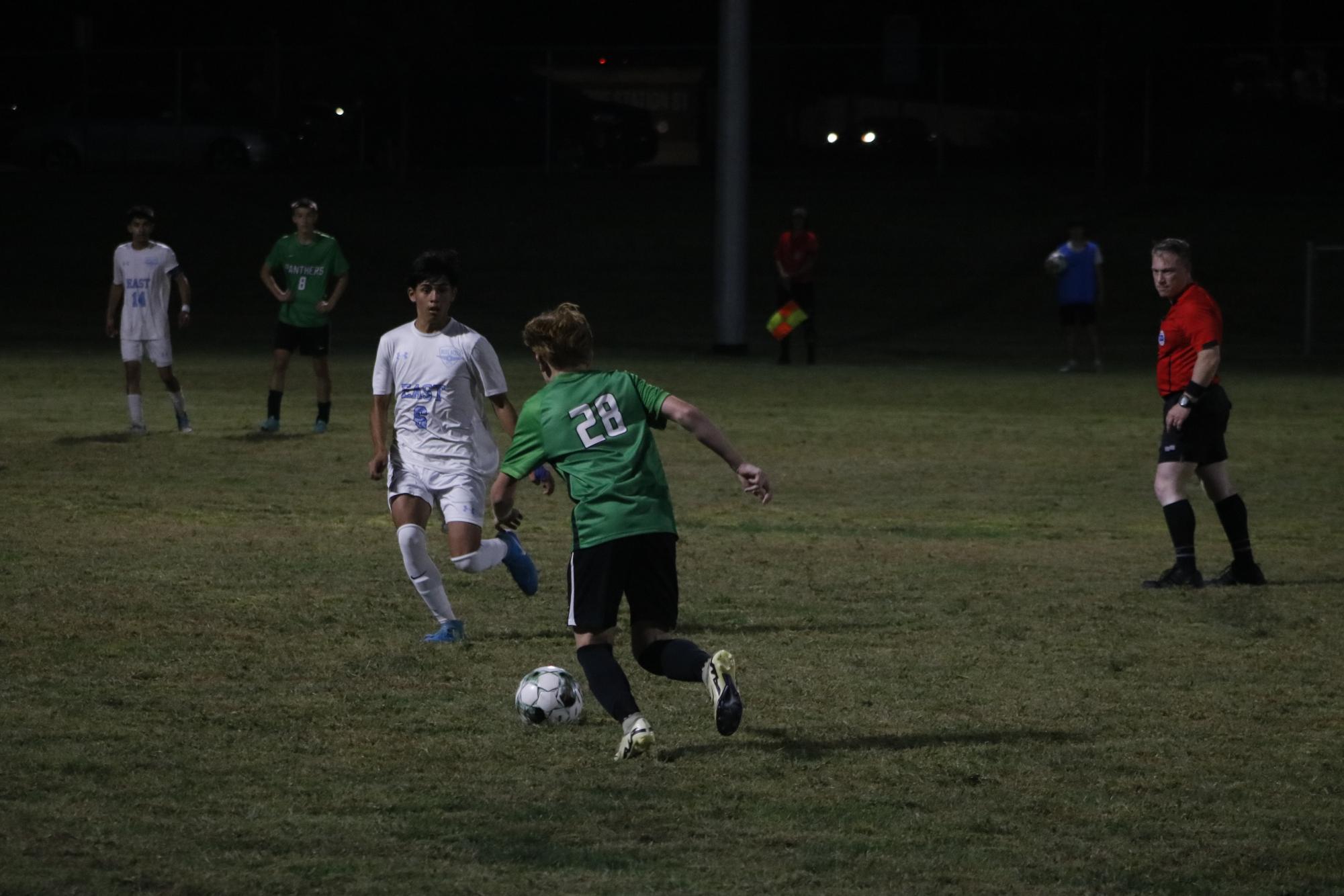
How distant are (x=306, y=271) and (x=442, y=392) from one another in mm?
7993

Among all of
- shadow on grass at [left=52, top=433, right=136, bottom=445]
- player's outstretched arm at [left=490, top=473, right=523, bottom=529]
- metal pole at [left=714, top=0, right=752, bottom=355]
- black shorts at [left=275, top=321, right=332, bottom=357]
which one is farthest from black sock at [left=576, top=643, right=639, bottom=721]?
metal pole at [left=714, top=0, right=752, bottom=355]

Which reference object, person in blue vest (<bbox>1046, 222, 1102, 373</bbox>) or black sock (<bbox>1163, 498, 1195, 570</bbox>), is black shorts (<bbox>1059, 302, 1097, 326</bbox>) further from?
black sock (<bbox>1163, 498, 1195, 570</bbox>)

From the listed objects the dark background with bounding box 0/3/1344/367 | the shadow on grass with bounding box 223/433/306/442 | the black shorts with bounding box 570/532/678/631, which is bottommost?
the shadow on grass with bounding box 223/433/306/442

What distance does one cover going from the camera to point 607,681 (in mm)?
6219

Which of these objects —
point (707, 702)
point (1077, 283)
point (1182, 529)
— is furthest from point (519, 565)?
point (1077, 283)

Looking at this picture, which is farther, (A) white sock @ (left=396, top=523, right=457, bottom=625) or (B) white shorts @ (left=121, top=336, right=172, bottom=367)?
(B) white shorts @ (left=121, top=336, right=172, bottom=367)

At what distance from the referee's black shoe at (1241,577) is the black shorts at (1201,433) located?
0.63 m

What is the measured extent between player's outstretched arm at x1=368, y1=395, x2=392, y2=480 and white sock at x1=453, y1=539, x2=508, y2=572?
531 mm

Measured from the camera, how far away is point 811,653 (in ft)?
26.1

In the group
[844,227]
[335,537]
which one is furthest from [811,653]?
[844,227]

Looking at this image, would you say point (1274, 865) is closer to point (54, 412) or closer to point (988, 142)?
point (54, 412)

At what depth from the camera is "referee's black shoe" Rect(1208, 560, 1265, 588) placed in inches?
385

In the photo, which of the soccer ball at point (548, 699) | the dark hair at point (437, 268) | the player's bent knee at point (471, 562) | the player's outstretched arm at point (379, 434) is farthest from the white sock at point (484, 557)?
the soccer ball at point (548, 699)

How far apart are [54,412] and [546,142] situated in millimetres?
23285
